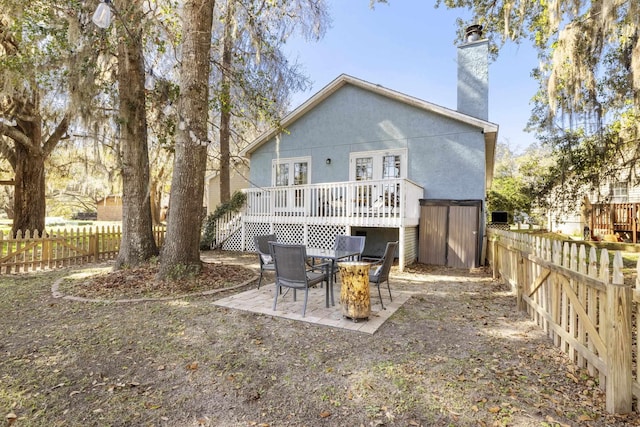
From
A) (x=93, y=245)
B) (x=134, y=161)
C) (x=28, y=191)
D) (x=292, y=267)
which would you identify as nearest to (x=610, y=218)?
(x=292, y=267)

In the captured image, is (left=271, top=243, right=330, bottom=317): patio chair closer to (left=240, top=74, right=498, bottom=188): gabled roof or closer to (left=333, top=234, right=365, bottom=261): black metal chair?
(left=333, top=234, right=365, bottom=261): black metal chair

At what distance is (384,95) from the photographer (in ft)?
35.6

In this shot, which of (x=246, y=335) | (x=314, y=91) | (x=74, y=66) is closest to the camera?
(x=246, y=335)

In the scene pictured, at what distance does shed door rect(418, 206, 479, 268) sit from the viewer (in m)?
9.25

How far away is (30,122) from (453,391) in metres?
14.9

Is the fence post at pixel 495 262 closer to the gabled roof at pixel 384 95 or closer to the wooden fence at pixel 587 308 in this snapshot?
the wooden fence at pixel 587 308

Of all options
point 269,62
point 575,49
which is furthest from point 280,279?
point 575,49

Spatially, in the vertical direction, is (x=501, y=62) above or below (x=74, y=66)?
above

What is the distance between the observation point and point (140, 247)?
7.41m

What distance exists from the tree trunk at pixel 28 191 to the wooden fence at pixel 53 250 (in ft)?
9.58

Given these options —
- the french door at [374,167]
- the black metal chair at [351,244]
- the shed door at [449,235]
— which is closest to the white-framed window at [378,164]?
the french door at [374,167]

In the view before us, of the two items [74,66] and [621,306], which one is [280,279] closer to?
[621,306]

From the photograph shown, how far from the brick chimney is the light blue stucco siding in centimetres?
87

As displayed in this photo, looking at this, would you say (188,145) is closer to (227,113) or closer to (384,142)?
(227,113)
